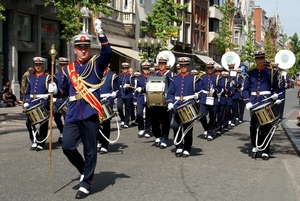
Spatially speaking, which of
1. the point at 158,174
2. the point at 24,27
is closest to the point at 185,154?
the point at 158,174

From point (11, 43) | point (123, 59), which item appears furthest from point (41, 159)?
point (123, 59)

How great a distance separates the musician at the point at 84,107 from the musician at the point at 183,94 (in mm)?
3627

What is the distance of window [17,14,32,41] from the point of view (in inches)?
1033

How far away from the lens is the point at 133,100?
57.0 feet

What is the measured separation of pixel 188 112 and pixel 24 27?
1763 cm

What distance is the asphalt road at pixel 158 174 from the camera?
737 centimetres

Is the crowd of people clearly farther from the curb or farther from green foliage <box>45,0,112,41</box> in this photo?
green foliage <box>45,0,112,41</box>

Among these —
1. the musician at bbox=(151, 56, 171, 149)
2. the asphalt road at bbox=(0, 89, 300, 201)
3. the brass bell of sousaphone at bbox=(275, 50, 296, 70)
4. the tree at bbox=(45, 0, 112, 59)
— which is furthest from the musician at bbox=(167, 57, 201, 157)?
the tree at bbox=(45, 0, 112, 59)

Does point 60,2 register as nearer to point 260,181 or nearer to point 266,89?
point 266,89

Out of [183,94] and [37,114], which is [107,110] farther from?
[183,94]

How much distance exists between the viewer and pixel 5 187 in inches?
299

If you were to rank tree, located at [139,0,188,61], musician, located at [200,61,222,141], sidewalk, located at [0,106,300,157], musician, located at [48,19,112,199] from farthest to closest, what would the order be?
1. tree, located at [139,0,188,61]
2. musician, located at [200,61,222,141]
3. sidewalk, located at [0,106,300,157]
4. musician, located at [48,19,112,199]

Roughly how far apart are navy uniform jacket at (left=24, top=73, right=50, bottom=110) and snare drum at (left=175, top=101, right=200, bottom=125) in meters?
2.70

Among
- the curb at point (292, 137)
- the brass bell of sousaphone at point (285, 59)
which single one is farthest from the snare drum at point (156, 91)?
the brass bell of sousaphone at point (285, 59)
